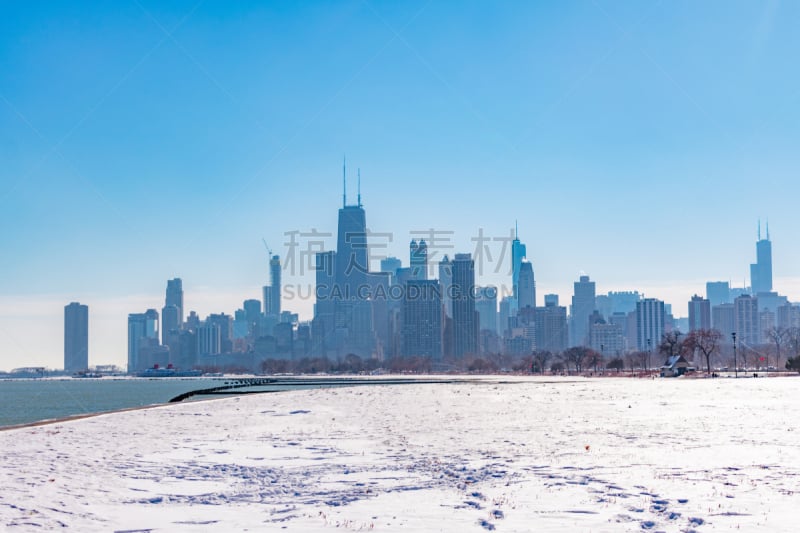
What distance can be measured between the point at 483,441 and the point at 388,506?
10775 mm

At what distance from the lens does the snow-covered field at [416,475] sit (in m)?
14.5

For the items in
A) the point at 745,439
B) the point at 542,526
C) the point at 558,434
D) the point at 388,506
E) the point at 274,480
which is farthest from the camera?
the point at 558,434

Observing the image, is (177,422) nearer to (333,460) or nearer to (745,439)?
(333,460)

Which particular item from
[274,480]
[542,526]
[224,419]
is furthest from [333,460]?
[224,419]

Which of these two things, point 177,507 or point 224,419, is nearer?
point 177,507

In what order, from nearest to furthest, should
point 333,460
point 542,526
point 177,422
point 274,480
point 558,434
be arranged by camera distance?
point 542,526 < point 274,480 < point 333,460 < point 558,434 < point 177,422

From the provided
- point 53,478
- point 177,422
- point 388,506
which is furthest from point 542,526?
point 177,422

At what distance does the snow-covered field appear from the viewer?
47.5ft

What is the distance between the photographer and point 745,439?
969 inches

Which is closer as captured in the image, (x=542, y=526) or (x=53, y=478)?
(x=542, y=526)

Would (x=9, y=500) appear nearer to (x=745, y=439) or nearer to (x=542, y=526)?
(x=542, y=526)

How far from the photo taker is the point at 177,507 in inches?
635

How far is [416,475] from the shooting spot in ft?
63.2

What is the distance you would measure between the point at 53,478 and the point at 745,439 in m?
19.7
